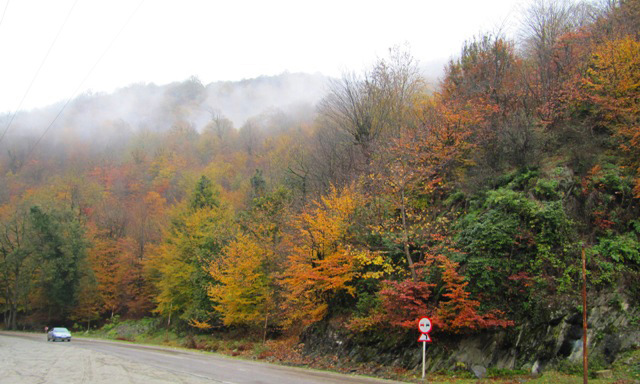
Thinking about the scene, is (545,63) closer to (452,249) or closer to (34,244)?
(452,249)

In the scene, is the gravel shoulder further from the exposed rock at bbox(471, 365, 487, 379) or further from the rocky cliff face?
the exposed rock at bbox(471, 365, 487, 379)

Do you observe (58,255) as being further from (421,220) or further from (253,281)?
(421,220)

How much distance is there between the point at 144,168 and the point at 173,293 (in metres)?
52.6

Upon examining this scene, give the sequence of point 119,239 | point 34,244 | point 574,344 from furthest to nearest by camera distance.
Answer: point 119,239
point 34,244
point 574,344

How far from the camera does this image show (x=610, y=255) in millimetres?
15695

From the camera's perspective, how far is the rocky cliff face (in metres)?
14.0

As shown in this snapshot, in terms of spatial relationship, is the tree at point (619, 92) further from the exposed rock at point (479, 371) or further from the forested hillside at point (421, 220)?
the exposed rock at point (479, 371)

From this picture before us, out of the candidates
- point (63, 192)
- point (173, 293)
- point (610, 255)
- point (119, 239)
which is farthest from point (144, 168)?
point (610, 255)

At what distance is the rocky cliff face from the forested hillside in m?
0.36

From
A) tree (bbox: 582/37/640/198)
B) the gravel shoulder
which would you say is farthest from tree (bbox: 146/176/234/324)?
tree (bbox: 582/37/640/198)

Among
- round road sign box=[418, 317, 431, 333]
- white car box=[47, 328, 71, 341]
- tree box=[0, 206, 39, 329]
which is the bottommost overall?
white car box=[47, 328, 71, 341]

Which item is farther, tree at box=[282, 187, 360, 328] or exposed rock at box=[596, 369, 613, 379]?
tree at box=[282, 187, 360, 328]

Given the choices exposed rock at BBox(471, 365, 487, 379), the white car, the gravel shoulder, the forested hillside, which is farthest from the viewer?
the white car

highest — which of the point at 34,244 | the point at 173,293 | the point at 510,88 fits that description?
the point at 510,88
